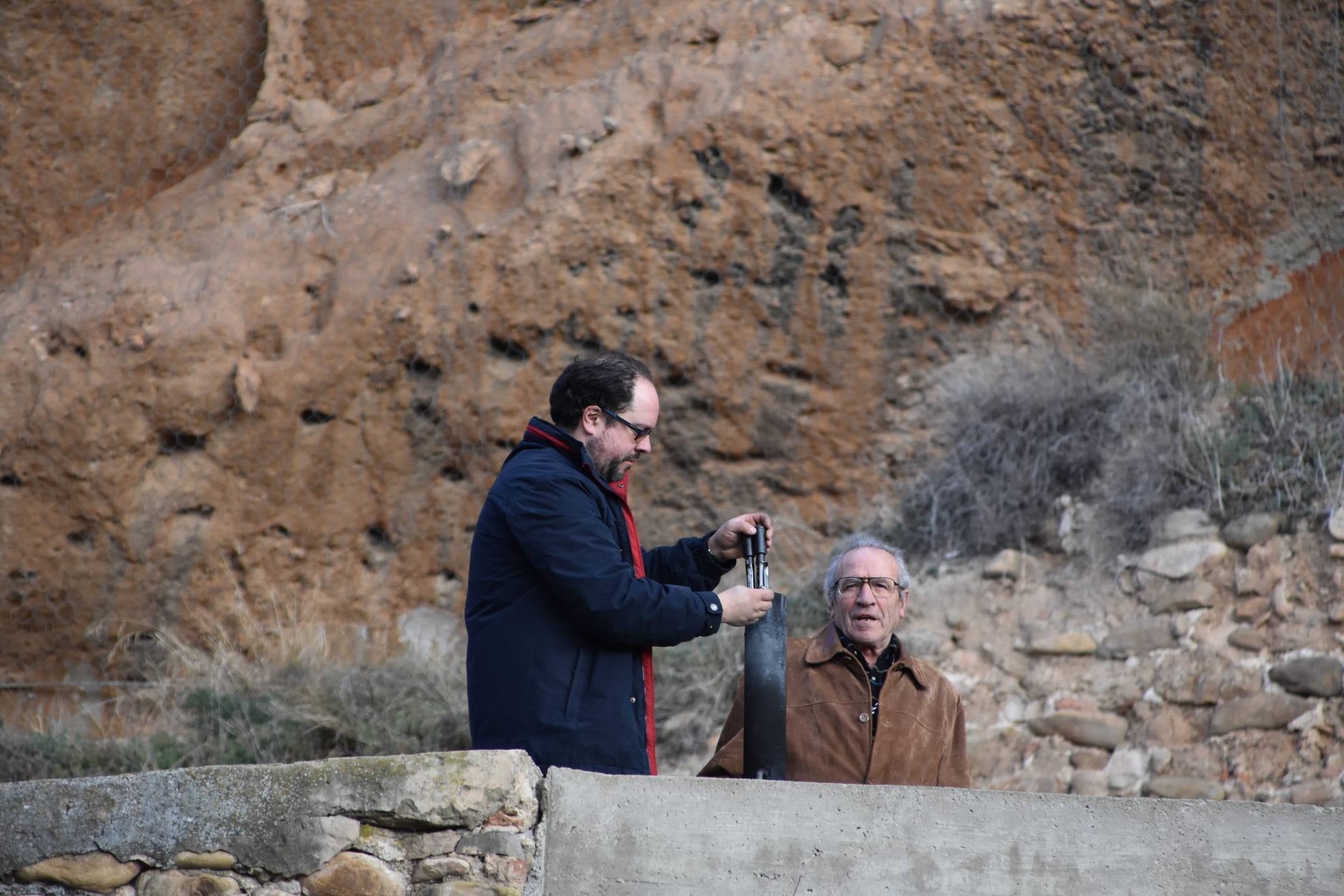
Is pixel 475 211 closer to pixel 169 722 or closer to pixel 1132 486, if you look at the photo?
pixel 169 722

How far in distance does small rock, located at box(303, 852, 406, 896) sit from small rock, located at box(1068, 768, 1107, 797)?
3.07m

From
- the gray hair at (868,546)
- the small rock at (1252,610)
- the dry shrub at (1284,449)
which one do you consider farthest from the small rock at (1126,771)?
the gray hair at (868,546)

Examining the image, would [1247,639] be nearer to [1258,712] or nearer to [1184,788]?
[1258,712]

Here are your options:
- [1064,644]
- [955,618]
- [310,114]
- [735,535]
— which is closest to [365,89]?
[310,114]

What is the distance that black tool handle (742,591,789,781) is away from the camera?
3.28 metres

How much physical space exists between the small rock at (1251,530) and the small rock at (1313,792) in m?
1.03

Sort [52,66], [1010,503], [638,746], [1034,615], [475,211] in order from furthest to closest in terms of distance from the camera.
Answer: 1. [52,66]
2. [475,211]
3. [1010,503]
4. [1034,615]
5. [638,746]

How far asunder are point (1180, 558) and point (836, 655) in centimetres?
250

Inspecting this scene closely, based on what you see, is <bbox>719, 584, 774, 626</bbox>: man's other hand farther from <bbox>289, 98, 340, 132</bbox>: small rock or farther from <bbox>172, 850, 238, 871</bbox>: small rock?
<bbox>289, 98, 340, 132</bbox>: small rock

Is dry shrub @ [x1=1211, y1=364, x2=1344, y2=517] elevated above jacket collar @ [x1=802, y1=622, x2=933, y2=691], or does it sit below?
above

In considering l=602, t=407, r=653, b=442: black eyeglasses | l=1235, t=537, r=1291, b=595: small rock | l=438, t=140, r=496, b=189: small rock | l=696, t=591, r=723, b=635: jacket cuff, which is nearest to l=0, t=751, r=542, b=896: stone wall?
l=696, t=591, r=723, b=635: jacket cuff

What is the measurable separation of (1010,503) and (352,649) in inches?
118

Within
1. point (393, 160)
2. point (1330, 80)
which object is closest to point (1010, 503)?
point (1330, 80)

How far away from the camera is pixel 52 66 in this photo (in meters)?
7.16
